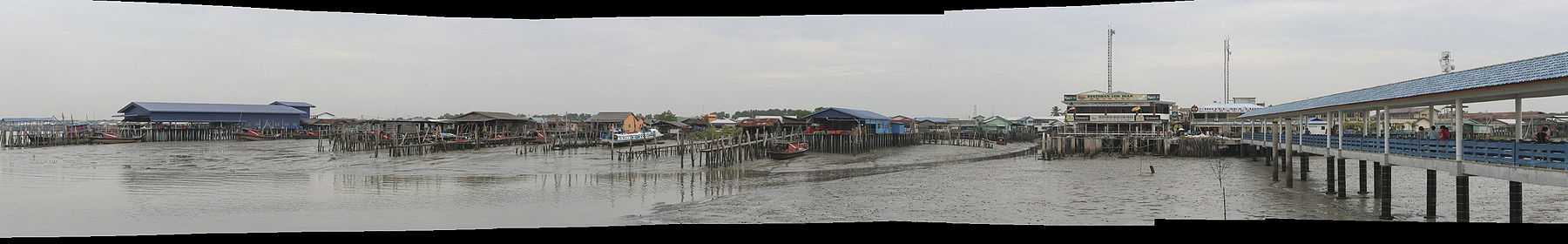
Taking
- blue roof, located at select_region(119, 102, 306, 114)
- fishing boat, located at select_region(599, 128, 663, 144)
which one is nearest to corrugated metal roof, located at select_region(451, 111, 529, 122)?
fishing boat, located at select_region(599, 128, 663, 144)

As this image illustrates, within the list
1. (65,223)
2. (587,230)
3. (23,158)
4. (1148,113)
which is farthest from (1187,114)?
(23,158)

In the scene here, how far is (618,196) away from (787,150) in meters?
11.3

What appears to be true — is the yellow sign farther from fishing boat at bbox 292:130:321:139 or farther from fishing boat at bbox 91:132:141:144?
fishing boat at bbox 91:132:141:144

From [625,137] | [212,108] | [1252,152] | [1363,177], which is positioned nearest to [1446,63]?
[1363,177]

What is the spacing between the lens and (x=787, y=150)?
23.2 meters

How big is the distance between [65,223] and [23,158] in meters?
15.9

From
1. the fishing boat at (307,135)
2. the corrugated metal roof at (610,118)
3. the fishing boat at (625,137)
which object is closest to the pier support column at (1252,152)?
the fishing boat at (625,137)

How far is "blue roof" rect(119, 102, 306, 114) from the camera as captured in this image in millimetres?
28297

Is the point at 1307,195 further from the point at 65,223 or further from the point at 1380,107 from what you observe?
the point at 65,223

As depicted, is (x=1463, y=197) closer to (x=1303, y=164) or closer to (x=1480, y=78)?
(x=1480, y=78)

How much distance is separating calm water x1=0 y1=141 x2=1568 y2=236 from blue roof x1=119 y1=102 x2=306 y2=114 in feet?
29.9

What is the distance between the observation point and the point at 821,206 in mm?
11031

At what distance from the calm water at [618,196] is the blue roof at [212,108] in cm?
912

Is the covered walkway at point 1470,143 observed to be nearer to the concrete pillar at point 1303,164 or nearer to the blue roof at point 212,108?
the concrete pillar at point 1303,164
